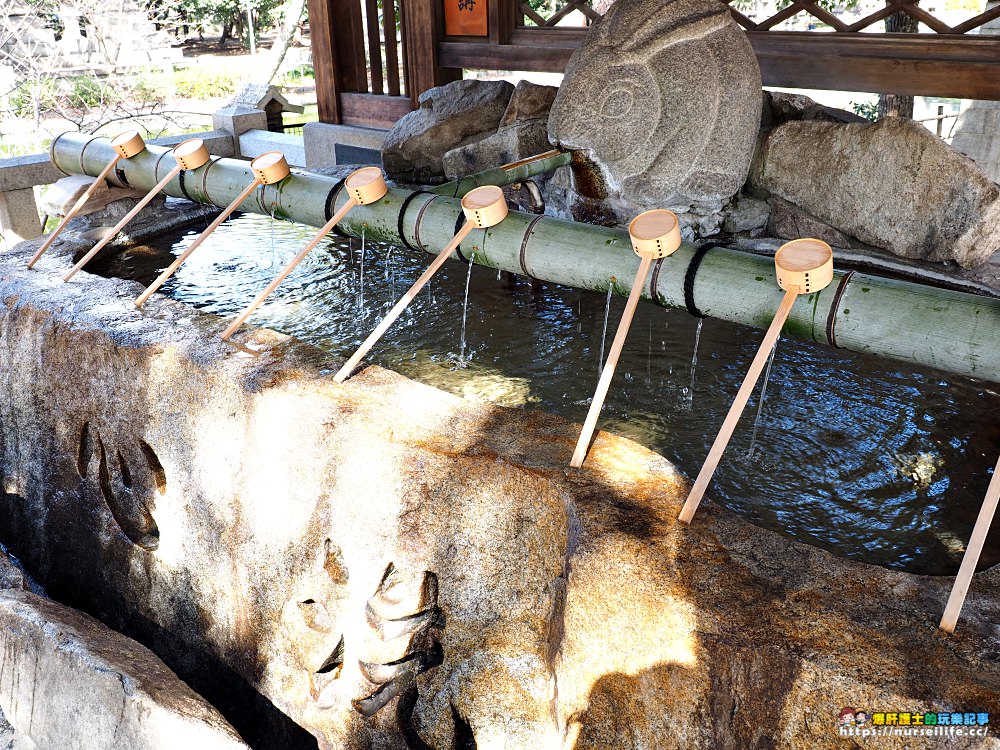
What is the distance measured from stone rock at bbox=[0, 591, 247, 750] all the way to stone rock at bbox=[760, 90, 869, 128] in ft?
13.6

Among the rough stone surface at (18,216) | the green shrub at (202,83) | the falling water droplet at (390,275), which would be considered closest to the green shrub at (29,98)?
the green shrub at (202,83)

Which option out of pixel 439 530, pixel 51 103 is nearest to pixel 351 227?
pixel 439 530

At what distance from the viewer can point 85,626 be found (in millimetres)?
2590

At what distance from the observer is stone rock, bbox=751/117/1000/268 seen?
3855mm

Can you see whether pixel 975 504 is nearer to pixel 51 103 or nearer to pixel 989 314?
pixel 989 314

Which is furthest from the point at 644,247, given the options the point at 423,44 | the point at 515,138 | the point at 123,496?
the point at 423,44

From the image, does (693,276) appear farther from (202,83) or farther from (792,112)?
(202,83)

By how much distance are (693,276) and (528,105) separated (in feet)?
8.78

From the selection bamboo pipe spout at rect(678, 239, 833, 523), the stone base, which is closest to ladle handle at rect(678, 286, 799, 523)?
bamboo pipe spout at rect(678, 239, 833, 523)

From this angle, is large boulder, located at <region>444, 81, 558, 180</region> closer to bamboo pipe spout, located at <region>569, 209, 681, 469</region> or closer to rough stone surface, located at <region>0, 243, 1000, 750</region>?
rough stone surface, located at <region>0, 243, 1000, 750</region>

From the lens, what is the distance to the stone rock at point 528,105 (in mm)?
5145

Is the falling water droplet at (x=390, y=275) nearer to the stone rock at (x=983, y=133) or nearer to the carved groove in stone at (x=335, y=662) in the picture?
the carved groove in stone at (x=335, y=662)

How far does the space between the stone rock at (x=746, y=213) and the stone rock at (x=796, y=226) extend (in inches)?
2.3

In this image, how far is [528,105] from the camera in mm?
5156
